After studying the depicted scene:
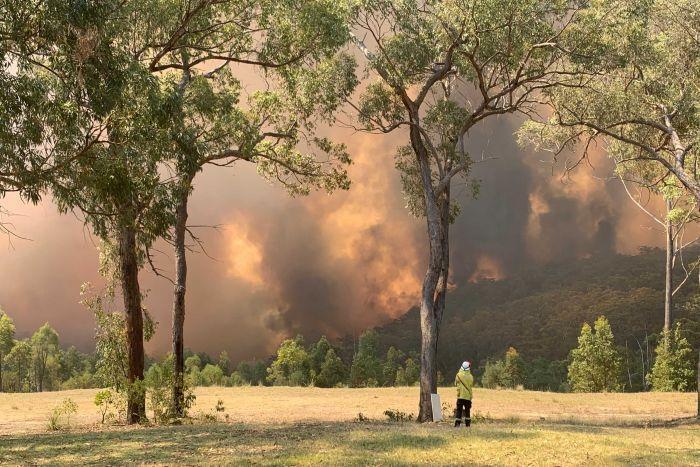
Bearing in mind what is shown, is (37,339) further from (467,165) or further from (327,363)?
(467,165)

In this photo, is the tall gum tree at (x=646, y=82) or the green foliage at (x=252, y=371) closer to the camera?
the tall gum tree at (x=646, y=82)

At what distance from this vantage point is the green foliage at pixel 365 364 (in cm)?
8700

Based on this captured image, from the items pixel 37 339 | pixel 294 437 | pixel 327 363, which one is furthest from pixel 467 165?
pixel 37 339

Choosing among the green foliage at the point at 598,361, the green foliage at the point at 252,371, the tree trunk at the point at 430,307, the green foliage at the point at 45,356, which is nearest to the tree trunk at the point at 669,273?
the green foliage at the point at 598,361

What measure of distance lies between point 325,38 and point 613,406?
19.6 metres

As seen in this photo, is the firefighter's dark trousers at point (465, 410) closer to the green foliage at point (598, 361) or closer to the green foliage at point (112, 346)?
the green foliage at point (112, 346)

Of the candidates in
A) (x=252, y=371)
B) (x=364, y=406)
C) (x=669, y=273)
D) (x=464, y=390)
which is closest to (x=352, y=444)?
(x=464, y=390)

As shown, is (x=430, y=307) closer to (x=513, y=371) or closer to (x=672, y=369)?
(x=672, y=369)

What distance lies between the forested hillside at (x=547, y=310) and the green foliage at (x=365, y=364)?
33824 millimetres

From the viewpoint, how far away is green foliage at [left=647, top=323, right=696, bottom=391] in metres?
46.1

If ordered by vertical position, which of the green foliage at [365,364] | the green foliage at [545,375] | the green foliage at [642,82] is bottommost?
the green foliage at [545,375]

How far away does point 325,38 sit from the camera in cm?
2248

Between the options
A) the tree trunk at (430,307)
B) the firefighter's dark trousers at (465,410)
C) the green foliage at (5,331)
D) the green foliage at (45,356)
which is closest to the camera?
the firefighter's dark trousers at (465,410)

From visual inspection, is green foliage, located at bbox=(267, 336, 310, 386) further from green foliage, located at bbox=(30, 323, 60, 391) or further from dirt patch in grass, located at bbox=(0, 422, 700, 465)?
dirt patch in grass, located at bbox=(0, 422, 700, 465)
